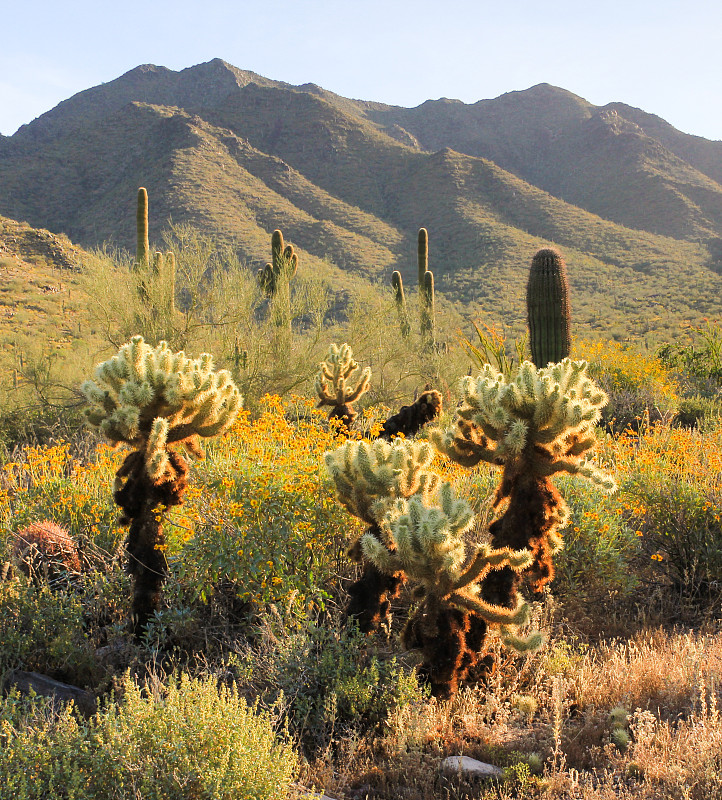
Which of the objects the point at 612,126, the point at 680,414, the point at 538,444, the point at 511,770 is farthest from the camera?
the point at 612,126

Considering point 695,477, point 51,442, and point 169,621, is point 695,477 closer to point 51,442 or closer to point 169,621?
point 169,621

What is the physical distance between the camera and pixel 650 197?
52.9m

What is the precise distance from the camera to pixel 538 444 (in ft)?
13.0

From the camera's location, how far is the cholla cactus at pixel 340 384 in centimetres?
870

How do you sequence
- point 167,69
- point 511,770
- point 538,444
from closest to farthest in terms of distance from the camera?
point 511,770 < point 538,444 < point 167,69

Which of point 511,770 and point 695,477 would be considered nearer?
point 511,770

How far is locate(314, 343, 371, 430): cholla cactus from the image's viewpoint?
28.5ft

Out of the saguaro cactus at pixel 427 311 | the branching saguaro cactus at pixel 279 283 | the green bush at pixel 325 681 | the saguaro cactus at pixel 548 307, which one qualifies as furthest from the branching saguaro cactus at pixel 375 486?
the saguaro cactus at pixel 427 311

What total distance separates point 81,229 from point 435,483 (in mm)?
42613

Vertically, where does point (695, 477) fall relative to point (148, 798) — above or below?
above

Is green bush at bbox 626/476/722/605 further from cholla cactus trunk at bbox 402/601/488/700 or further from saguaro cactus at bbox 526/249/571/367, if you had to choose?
saguaro cactus at bbox 526/249/571/367

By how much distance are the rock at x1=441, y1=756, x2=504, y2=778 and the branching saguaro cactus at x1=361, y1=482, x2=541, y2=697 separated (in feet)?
1.45

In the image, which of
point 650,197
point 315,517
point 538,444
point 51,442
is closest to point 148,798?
point 315,517

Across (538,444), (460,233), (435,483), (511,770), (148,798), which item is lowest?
(511,770)
